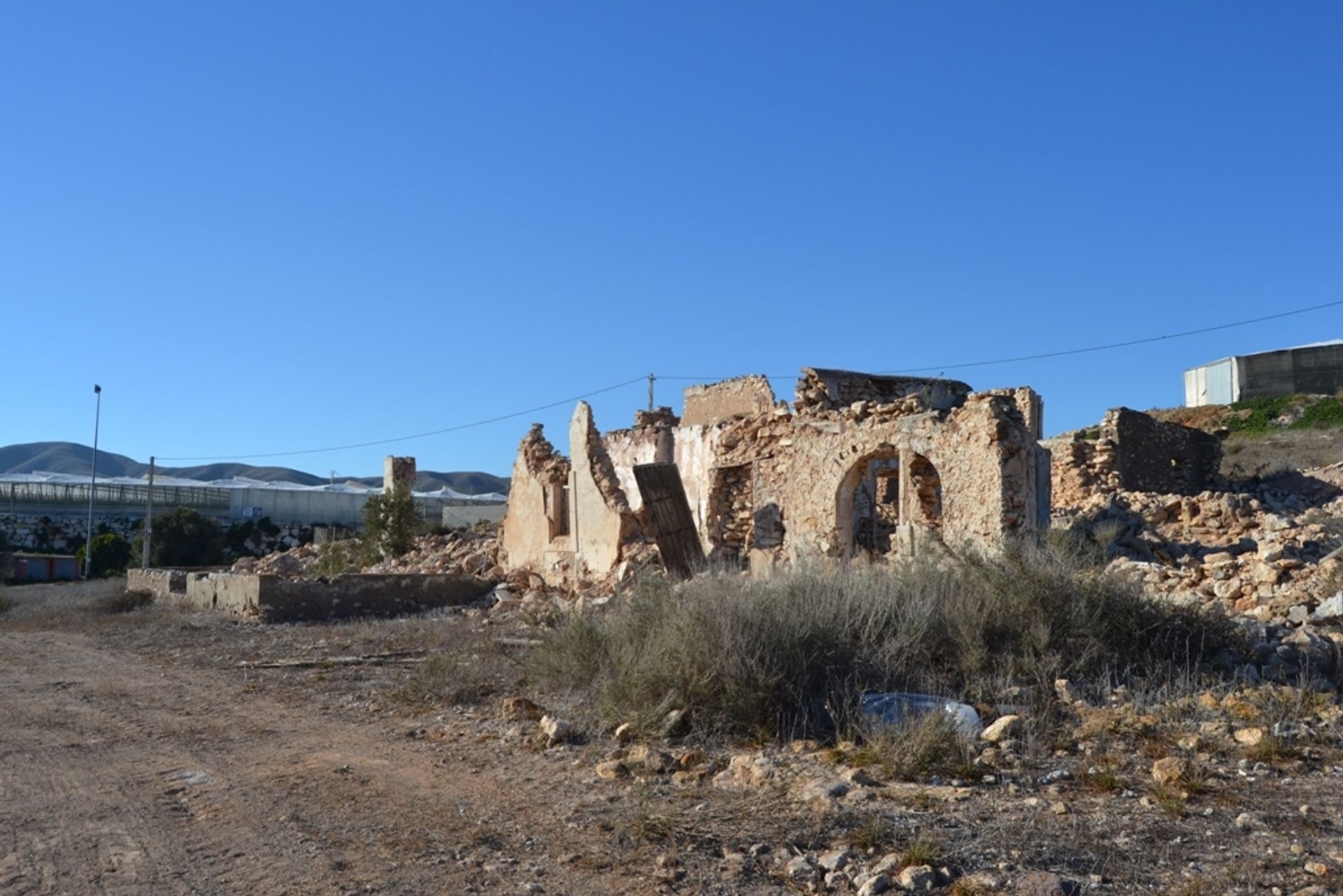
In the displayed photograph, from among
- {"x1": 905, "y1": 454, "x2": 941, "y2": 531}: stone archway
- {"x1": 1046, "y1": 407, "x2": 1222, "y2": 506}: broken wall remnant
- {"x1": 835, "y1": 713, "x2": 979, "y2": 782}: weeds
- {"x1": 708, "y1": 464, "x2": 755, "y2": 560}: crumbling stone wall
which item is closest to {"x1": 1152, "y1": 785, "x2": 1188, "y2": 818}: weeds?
{"x1": 835, "y1": 713, "x2": 979, "y2": 782}: weeds

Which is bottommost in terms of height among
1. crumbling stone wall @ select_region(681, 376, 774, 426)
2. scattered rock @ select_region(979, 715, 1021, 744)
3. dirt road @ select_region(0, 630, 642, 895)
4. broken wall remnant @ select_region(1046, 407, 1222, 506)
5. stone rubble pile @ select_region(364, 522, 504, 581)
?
dirt road @ select_region(0, 630, 642, 895)

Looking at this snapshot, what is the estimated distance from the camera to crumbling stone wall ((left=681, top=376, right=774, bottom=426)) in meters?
20.5

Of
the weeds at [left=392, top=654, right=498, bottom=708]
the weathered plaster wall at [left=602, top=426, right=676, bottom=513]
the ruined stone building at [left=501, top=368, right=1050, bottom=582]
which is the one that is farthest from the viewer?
the weathered plaster wall at [left=602, top=426, right=676, bottom=513]

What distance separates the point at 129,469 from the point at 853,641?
4796 inches

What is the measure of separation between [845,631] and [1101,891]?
3478mm

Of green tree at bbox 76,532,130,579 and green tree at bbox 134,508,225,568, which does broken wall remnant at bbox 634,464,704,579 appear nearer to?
green tree at bbox 134,508,225,568

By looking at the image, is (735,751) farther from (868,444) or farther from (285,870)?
(868,444)

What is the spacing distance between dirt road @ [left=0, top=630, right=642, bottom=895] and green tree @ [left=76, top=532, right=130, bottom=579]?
93.9ft

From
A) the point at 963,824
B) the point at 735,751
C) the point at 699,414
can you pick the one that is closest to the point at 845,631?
the point at 735,751

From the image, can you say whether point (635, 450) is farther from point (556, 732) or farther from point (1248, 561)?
point (556, 732)

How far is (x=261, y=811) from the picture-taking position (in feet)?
17.4

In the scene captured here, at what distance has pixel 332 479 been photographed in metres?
72.0

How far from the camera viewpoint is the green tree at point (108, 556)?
34219mm

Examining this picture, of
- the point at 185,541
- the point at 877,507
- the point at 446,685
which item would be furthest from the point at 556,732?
the point at 185,541
